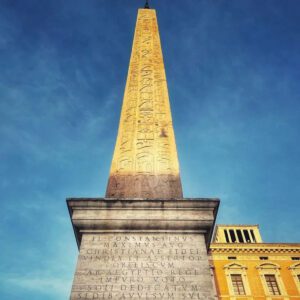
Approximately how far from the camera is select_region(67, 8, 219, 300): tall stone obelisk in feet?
9.99

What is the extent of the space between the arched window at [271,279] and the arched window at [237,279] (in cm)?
117

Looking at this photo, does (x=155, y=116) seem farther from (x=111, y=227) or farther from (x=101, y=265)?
(x=101, y=265)

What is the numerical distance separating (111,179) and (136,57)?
326 cm

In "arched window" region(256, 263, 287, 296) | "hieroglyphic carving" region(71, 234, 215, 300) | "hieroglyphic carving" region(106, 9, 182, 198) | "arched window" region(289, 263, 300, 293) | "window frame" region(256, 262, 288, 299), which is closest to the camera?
"hieroglyphic carving" region(71, 234, 215, 300)

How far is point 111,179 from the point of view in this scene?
4.24 m

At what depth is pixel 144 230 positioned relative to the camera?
3520 millimetres

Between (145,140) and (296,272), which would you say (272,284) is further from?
(145,140)

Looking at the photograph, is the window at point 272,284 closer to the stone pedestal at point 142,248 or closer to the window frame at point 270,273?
the window frame at point 270,273

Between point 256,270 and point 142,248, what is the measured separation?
22750 millimetres

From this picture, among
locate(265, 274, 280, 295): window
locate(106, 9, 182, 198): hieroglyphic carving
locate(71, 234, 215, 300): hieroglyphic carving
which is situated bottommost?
locate(71, 234, 215, 300): hieroglyphic carving

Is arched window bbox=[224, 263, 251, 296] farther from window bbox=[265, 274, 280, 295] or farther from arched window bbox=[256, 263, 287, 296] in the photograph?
window bbox=[265, 274, 280, 295]

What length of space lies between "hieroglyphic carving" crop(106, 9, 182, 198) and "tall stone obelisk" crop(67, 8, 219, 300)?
1 centimetres

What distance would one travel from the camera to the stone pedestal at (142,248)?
3016 millimetres

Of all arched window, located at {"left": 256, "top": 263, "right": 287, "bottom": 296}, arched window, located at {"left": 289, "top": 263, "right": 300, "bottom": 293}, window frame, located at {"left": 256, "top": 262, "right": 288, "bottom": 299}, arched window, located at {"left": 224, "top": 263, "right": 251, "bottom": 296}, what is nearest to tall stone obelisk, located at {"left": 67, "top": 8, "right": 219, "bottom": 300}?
arched window, located at {"left": 224, "top": 263, "right": 251, "bottom": 296}
